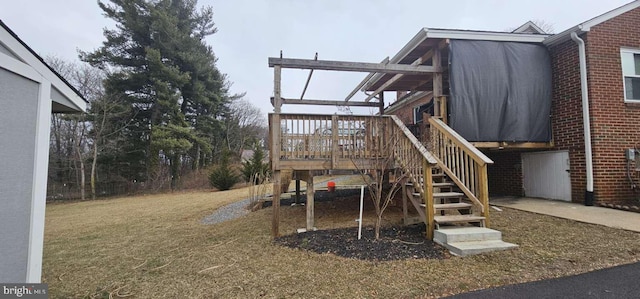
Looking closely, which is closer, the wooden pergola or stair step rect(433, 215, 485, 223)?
stair step rect(433, 215, 485, 223)

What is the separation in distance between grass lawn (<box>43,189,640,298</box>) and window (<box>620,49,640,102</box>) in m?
4.23

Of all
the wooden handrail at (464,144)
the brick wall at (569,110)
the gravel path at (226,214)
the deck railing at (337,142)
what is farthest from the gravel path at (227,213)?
the brick wall at (569,110)

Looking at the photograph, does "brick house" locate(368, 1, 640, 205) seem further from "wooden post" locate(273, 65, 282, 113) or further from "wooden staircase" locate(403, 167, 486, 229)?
"wooden post" locate(273, 65, 282, 113)

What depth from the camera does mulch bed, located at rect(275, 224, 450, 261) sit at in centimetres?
397

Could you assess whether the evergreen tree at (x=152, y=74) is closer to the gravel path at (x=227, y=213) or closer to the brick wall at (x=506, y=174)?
the gravel path at (x=227, y=213)

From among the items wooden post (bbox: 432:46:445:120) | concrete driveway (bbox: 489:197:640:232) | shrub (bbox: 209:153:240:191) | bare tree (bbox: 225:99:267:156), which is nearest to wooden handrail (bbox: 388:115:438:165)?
wooden post (bbox: 432:46:445:120)

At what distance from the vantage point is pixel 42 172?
3.15 m

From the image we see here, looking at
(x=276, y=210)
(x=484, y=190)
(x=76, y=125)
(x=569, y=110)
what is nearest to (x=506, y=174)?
(x=569, y=110)

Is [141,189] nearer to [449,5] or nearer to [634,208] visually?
[449,5]

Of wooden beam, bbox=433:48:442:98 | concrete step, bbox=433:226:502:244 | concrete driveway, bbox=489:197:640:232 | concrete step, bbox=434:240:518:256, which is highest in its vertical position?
wooden beam, bbox=433:48:442:98

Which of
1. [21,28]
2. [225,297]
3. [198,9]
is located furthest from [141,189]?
[225,297]

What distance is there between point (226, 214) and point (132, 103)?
14153mm

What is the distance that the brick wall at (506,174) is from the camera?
323 inches

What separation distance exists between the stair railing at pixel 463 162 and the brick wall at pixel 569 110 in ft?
10.1
